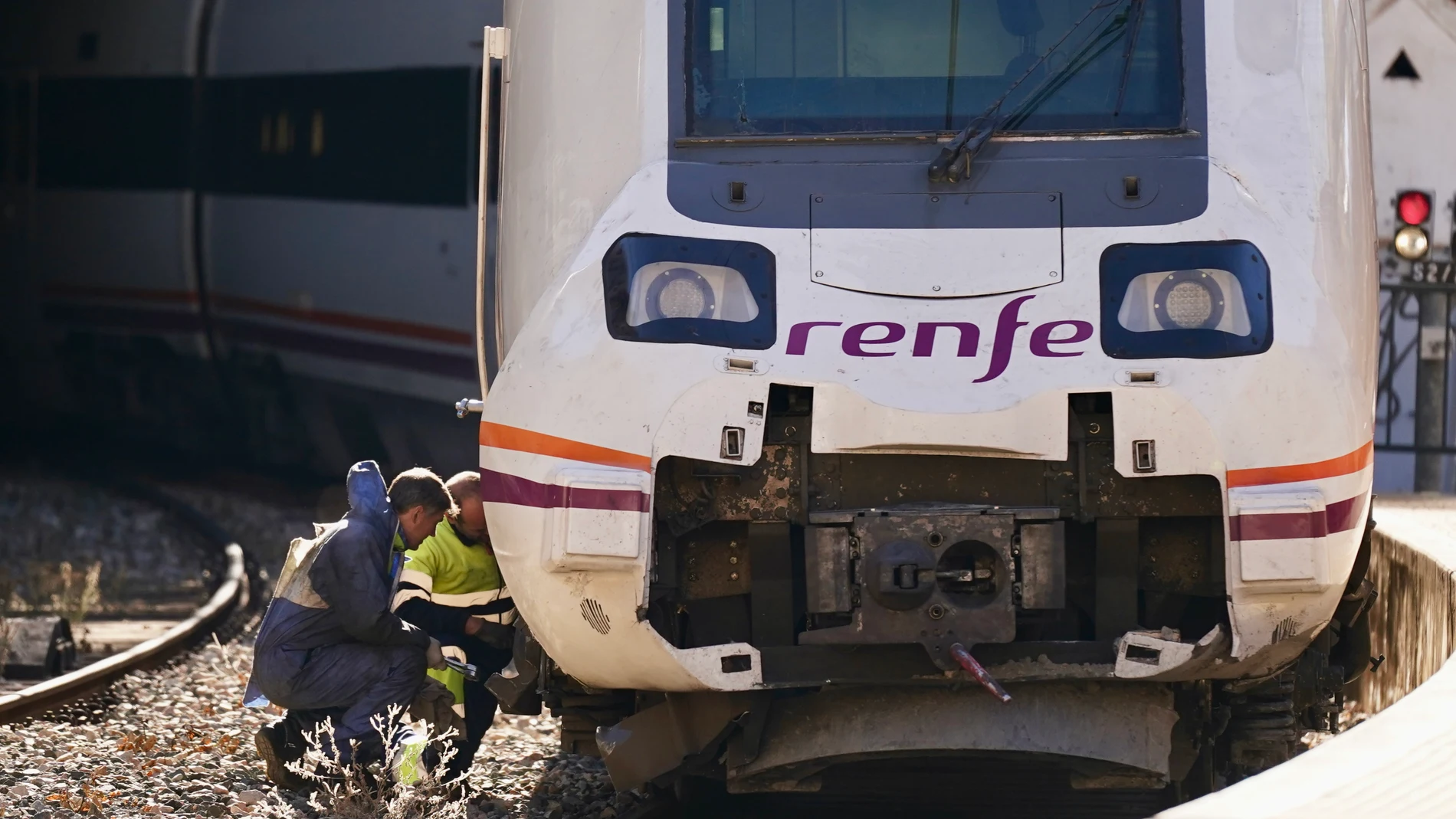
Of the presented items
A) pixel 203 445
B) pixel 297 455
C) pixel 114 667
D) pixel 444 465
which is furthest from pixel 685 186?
pixel 203 445

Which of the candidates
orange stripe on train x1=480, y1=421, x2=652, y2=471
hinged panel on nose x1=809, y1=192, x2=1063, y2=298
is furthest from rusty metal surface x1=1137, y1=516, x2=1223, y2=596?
orange stripe on train x1=480, y1=421, x2=652, y2=471

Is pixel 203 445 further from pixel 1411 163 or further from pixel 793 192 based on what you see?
pixel 793 192

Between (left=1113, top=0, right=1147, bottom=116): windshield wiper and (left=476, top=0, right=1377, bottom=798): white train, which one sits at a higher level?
(left=1113, top=0, right=1147, bottom=116): windshield wiper

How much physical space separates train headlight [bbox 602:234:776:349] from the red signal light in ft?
24.6

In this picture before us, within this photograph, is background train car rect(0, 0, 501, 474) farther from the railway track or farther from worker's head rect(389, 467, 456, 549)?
worker's head rect(389, 467, 456, 549)

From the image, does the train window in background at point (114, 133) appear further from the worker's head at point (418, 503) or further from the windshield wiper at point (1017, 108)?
the windshield wiper at point (1017, 108)

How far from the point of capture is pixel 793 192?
485cm

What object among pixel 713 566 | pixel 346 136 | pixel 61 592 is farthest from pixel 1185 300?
pixel 346 136

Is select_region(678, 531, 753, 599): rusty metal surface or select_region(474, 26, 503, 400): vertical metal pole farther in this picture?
select_region(474, 26, 503, 400): vertical metal pole

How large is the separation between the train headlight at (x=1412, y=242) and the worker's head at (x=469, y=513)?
6.83m

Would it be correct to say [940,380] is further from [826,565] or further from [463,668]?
[463,668]

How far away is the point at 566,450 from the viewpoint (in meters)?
4.64

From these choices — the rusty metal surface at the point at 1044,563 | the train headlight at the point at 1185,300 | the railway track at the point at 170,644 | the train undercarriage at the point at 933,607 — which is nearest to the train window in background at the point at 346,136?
the railway track at the point at 170,644

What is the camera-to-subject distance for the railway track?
7.46 meters
